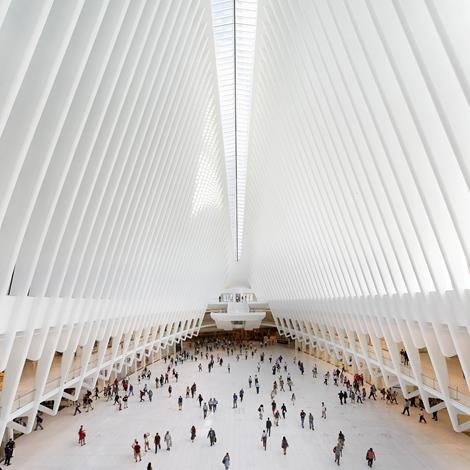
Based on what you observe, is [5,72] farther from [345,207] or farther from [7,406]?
[345,207]

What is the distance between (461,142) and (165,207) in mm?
12142

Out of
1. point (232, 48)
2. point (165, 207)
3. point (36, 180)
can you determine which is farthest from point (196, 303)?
point (36, 180)

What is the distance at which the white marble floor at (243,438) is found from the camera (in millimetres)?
12031

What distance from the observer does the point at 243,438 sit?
14258mm

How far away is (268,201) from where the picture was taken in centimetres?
2402

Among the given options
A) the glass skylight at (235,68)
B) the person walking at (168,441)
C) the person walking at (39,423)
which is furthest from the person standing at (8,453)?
the glass skylight at (235,68)

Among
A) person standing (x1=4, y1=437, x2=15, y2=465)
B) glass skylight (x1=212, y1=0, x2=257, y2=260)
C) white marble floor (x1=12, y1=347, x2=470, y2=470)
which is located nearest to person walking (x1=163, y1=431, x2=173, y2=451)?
white marble floor (x1=12, y1=347, x2=470, y2=470)

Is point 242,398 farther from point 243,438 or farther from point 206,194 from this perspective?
point 206,194

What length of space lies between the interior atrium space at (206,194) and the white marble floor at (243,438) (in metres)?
0.10

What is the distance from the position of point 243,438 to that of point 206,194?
13.8 meters

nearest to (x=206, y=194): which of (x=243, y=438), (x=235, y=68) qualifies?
(x=235, y=68)

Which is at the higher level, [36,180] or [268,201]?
[268,201]

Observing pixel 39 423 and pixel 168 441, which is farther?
pixel 39 423

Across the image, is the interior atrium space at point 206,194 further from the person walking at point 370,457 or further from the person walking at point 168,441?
the person walking at point 168,441
